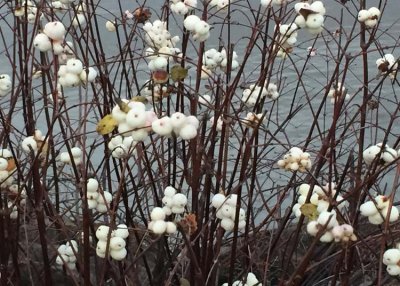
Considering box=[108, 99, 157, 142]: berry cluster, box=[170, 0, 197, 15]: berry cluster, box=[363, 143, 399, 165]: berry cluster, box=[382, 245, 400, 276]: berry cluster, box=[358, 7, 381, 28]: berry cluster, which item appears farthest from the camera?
box=[170, 0, 197, 15]: berry cluster

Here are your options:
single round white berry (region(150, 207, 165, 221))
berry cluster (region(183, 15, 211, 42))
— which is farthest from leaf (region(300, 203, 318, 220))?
berry cluster (region(183, 15, 211, 42))

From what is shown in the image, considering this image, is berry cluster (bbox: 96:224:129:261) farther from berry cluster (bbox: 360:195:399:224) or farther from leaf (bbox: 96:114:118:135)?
berry cluster (bbox: 360:195:399:224)

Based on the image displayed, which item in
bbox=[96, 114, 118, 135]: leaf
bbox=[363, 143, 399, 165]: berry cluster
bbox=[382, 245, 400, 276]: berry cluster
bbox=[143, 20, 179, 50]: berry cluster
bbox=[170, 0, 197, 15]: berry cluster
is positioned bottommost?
bbox=[382, 245, 400, 276]: berry cluster

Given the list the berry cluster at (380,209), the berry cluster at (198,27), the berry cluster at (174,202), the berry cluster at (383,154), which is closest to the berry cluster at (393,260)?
Answer: the berry cluster at (380,209)

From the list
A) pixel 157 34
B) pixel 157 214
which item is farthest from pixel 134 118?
pixel 157 34

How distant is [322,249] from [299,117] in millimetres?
1290

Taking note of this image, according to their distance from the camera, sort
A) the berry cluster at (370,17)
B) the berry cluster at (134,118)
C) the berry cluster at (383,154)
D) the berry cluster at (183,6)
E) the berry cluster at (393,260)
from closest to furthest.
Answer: the berry cluster at (134,118), the berry cluster at (393,260), the berry cluster at (383,154), the berry cluster at (370,17), the berry cluster at (183,6)

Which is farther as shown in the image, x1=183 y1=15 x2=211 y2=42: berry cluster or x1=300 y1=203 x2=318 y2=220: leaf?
x1=183 y1=15 x2=211 y2=42: berry cluster

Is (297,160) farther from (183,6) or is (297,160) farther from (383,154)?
(183,6)

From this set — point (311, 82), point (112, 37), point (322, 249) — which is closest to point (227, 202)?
point (322, 249)

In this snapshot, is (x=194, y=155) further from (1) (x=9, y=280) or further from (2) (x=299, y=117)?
(2) (x=299, y=117)

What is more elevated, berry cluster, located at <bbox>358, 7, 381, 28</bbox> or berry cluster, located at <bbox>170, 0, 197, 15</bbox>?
berry cluster, located at <bbox>170, 0, 197, 15</bbox>

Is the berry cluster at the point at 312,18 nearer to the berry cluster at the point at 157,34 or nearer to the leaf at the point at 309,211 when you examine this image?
the leaf at the point at 309,211

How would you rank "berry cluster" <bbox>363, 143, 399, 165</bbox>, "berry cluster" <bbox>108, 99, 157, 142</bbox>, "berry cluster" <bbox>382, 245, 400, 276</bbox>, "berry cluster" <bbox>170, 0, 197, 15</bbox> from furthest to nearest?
"berry cluster" <bbox>170, 0, 197, 15</bbox> → "berry cluster" <bbox>363, 143, 399, 165</bbox> → "berry cluster" <bbox>382, 245, 400, 276</bbox> → "berry cluster" <bbox>108, 99, 157, 142</bbox>
